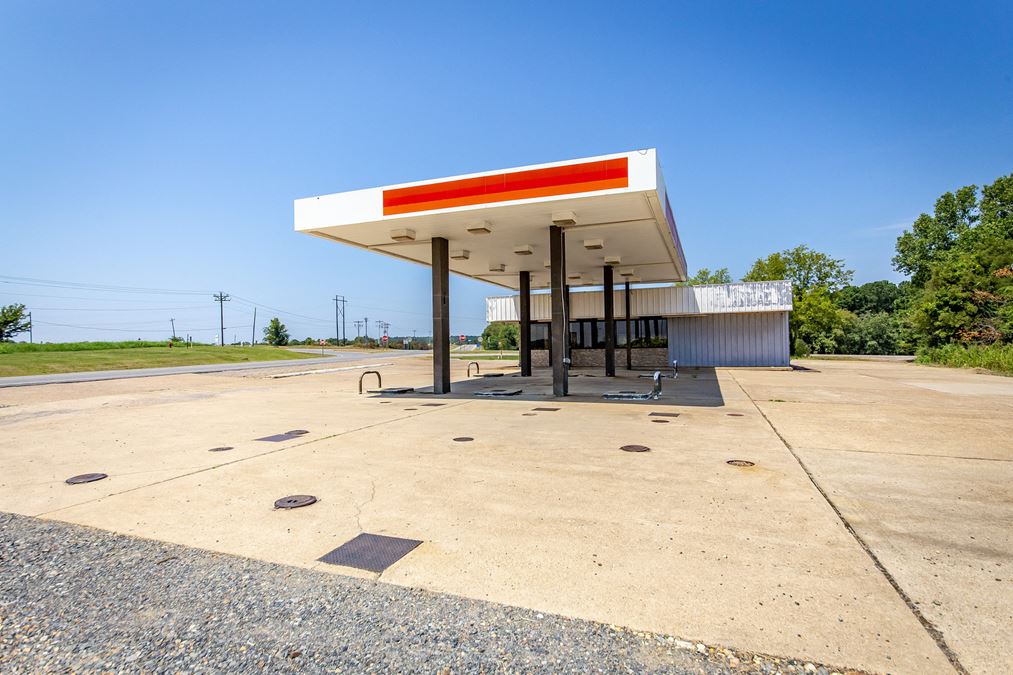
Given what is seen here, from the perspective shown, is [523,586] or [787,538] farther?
[787,538]

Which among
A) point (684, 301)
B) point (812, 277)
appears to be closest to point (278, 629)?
point (684, 301)

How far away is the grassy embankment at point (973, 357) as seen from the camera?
81.4 feet

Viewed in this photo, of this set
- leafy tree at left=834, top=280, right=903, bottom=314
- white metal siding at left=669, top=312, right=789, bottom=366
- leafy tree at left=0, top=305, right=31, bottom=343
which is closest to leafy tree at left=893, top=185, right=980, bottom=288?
leafy tree at left=834, top=280, right=903, bottom=314

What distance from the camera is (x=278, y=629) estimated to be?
111 inches

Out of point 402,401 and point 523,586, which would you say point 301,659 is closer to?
point 523,586

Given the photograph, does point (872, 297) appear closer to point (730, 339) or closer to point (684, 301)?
point (730, 339)

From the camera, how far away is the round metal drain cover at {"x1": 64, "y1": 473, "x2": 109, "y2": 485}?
599 centimetres

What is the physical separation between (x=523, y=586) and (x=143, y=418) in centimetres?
1184

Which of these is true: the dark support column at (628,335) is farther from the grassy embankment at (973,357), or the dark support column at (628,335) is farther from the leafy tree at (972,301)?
the leafy tree at (972,301)

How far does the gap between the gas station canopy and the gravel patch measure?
988 centimetres

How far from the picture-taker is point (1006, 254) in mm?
33938

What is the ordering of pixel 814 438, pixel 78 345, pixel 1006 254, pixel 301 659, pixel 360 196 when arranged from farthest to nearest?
pixel 78 345 < pixel 1006 254 < pixel 360 196 < pixel 814 438 < pixel 301 659

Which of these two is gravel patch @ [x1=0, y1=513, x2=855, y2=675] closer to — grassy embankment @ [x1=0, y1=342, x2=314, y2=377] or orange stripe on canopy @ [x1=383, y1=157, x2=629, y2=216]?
orange stripe on canopy @ [x1=383, y1=157, x2=629, y2=216]

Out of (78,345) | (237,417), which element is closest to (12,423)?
(237,417)
